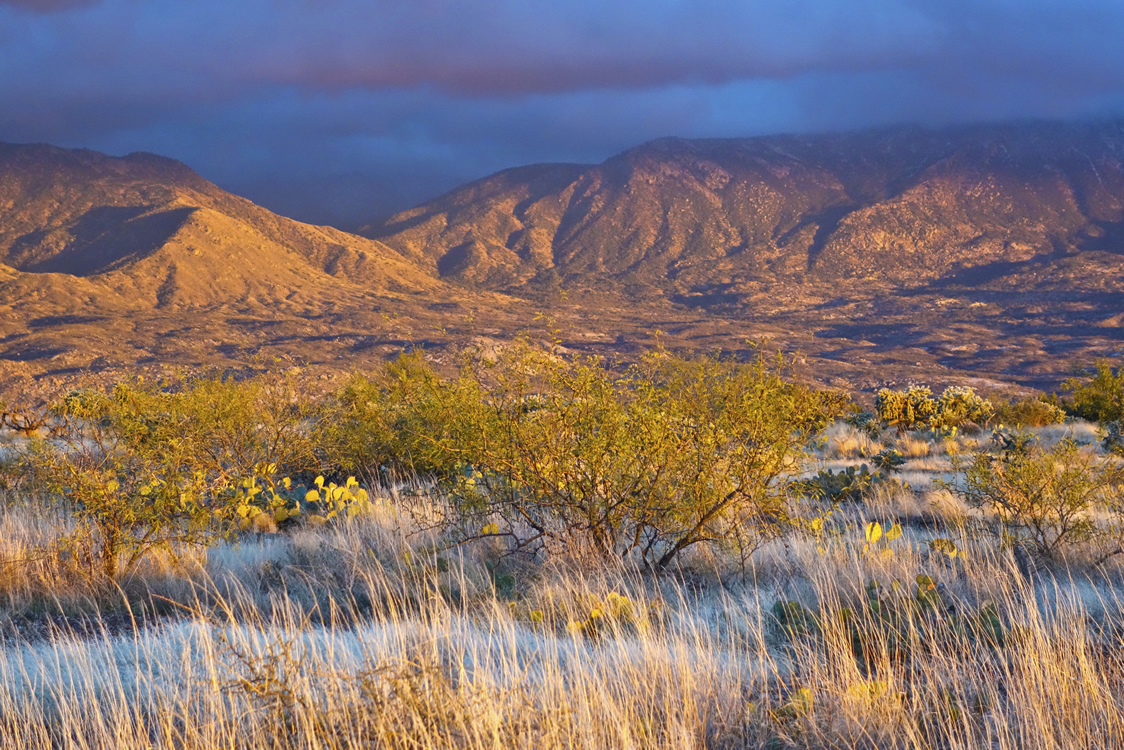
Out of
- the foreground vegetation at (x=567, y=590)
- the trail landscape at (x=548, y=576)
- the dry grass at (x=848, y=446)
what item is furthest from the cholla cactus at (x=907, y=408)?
the foreground vegetation at (x=567, y=590)

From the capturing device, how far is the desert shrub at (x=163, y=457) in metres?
6.00

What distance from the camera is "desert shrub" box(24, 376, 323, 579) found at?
19.7ft

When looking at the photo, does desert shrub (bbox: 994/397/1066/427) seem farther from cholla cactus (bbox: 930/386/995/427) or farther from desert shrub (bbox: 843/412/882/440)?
desert shrub (bbox: 843/412/882/440)

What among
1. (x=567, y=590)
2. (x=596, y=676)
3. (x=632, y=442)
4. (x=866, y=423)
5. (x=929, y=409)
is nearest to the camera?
(x=596, y=676)

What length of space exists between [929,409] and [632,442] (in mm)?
17922

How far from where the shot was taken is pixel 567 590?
4980mm

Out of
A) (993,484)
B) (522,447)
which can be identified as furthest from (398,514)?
(993,484)

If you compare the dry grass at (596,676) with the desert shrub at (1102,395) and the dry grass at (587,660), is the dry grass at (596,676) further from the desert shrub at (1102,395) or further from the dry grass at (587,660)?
the desert shrub at (1102,395)

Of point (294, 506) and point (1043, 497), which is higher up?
point (294, 506)

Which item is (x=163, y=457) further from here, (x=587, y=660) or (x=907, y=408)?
(x=907, y=408)

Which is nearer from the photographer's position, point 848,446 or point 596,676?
point 596,676

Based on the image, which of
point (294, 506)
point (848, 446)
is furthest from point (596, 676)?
point (848, 446)

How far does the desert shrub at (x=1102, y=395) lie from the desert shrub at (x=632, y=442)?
14561 mm

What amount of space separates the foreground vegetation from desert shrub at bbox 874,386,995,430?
11.5m
